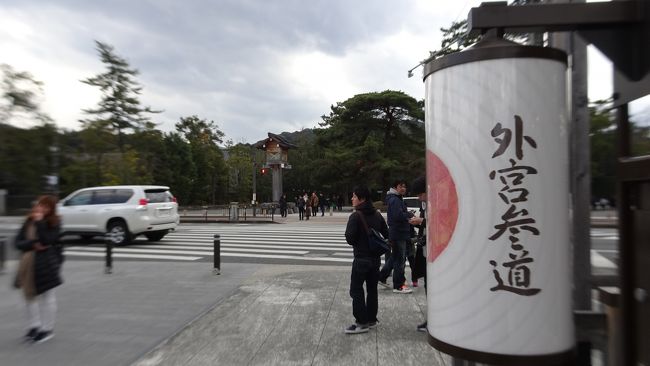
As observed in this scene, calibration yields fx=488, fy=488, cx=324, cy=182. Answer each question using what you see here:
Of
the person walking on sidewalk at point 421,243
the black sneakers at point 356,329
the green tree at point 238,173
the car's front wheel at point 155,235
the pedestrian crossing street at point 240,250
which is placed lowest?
the black sneakers at point 356,329

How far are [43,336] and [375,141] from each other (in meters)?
37.7

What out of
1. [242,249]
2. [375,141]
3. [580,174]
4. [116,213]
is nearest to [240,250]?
[242,249]

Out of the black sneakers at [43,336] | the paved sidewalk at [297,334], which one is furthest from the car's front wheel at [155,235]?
the black sneakers at [43,336]

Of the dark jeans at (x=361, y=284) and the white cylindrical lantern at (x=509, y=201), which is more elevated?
the white cylindrical lantern at (x=509, y=201)

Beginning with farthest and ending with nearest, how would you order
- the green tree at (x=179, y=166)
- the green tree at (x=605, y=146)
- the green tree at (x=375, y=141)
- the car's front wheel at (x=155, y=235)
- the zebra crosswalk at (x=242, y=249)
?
the green tree at (x=179, y=166) < the green tree at (x=375, y=141) < the car's front wheel at (x=155, y=235) < the zebra crosswalk at (x=242, y=249) < the green tree at (x=605, y=146)

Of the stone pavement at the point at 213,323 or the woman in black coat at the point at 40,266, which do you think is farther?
the woman in black coat at the point at 40,266

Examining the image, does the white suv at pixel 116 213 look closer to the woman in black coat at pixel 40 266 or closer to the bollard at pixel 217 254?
the bollard at pixel 217 254

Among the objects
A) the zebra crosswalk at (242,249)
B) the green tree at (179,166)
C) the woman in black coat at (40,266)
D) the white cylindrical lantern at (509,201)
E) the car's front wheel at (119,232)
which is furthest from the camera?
the green tree at (179,166)

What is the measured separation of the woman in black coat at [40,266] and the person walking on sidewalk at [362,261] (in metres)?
3.33

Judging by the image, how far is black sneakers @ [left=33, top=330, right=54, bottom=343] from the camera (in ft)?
17.8

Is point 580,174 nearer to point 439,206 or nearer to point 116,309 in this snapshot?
point 439,206

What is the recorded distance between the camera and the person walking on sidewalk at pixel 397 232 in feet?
24.2

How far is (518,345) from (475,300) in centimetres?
33

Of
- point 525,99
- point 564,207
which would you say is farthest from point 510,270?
point 525,99
